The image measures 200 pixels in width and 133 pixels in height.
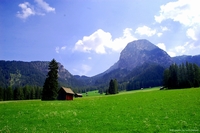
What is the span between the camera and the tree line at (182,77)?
107 metres

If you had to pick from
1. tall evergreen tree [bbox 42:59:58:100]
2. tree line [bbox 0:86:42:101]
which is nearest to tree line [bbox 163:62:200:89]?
tall evergreen tree [bbox 42:59:58:100]

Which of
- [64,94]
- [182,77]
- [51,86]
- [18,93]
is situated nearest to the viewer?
[51,86]

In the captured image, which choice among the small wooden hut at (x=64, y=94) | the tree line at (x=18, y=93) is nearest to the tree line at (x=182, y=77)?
the small wooden hut at (x=64, y=94)

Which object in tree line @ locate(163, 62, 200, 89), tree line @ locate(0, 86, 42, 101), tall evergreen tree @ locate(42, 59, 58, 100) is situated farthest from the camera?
tree line @ locate(0, 86, 42, 101)

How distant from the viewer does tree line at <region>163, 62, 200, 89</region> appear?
10656 centimetres

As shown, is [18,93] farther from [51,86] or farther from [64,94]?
[51,86]

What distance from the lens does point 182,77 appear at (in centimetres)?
11350

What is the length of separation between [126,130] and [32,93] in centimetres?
16280

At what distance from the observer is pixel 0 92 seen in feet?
460

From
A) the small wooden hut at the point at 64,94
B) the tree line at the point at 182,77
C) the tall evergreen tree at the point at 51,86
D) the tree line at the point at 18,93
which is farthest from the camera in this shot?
the tree line at the point at 18,93

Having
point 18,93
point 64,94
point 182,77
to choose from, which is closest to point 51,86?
point 64,94

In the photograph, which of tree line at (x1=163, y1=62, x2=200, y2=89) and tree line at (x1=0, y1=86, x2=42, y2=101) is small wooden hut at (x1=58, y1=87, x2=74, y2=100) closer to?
tree line at (x1=163, y1=62, x2=200, y2=89)

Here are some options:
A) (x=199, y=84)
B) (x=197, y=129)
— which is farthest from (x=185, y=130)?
(x=199, y=84)

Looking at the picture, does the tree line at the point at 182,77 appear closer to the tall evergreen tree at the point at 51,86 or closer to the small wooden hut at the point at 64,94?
the small wooden hut at the point at 64,94
